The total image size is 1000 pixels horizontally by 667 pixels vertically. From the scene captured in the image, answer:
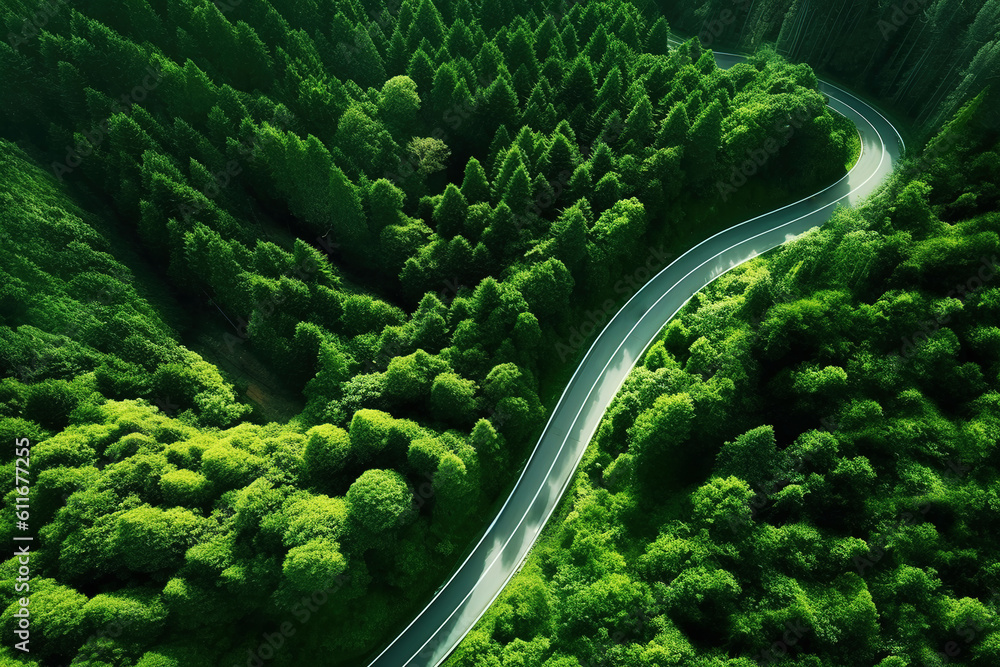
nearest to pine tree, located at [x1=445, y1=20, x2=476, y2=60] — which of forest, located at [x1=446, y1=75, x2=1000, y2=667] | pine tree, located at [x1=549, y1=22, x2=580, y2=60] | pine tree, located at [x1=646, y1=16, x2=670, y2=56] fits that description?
pine tree, located at [x1=549, y1=22, x2=580, y2=60]

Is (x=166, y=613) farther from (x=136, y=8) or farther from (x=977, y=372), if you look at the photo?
(x=136, y=8)

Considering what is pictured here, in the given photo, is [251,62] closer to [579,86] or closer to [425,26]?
[425,26]

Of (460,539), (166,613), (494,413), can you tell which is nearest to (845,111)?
(494,413)

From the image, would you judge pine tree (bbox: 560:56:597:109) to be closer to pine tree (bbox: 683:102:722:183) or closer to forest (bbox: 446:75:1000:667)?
pine tree (bbox: 683:102:722:183)

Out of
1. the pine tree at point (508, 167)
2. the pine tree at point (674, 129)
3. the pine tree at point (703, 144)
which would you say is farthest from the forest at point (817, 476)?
the pine tree at point (508, 167)

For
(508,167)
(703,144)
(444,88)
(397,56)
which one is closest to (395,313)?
(508,167)

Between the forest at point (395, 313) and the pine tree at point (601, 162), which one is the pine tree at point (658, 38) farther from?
the pine tree at point (601, 162)
